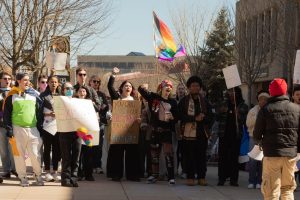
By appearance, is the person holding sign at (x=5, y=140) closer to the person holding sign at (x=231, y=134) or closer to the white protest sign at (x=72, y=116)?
the white protest sign at (x=72, y=116)

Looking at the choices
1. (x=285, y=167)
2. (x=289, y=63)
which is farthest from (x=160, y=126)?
(x=289, y=63)

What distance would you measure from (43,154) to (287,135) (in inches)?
212

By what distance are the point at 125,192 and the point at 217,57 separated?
143ft

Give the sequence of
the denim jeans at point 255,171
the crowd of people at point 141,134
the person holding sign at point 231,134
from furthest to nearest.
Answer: the person holding sign at point 231,134 → the denim jeans at point 255,171 → the crowd of people at point 141,134

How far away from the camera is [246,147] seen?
12.5m

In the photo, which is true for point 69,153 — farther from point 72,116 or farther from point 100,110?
point 100,110

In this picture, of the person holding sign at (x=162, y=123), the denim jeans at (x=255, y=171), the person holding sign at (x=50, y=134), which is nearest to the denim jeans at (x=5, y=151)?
the person holding sign at (x=50, y=134)

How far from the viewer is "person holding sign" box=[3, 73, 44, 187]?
11.1 meters

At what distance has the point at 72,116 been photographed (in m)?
11.2

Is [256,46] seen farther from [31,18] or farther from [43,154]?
[43,154]

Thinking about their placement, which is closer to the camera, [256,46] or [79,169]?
[79,169]

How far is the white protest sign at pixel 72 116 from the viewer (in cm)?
1125

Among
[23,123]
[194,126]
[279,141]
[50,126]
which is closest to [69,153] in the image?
[50,126]

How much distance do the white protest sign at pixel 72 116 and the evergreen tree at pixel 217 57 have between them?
41.6 metres
